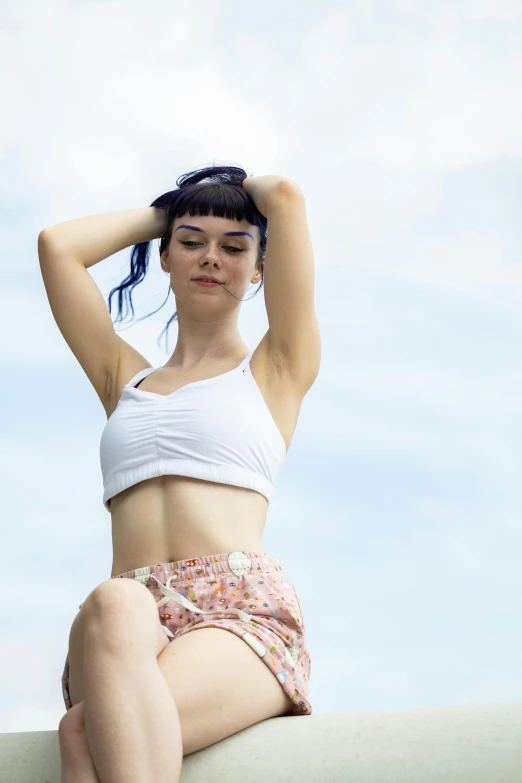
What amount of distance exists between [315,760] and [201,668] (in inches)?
11.1

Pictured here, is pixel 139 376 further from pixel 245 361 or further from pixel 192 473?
pixel 192 473

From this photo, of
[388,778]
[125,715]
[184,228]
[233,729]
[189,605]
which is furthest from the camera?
[184,228]

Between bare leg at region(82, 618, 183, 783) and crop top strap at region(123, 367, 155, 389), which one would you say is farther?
crop top strap at region(123, 367, 155, 389)

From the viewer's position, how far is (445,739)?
1901 mm

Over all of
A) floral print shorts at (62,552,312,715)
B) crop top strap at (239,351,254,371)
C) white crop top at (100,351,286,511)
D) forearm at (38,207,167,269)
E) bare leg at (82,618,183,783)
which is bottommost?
bare leg at (82,618,183,783)

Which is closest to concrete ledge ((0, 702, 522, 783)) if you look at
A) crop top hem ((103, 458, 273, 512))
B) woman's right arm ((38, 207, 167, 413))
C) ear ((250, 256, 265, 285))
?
crop top hem ((103, 458, 273, 512))

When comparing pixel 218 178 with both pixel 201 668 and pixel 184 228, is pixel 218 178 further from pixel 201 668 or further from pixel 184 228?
pixel 201 668

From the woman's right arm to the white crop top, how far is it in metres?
0.26

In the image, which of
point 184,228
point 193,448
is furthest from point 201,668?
point 184,228

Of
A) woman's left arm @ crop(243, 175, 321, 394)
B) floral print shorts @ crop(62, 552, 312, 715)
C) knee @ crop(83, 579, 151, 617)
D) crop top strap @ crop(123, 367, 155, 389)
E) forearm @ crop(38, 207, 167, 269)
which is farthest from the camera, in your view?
forearm @ crop(38, 207, 167, 269)

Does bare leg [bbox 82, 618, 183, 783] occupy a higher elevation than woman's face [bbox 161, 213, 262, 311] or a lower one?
lower

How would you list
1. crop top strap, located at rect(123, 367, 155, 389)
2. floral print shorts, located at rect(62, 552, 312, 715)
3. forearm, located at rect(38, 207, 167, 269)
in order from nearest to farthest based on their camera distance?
floral print shorts, located at rect(62, 552, 312, 715), crop top strap, located at rect(123, 367, 155, 389), forearm, located at rect(38, 207, 167, 269)

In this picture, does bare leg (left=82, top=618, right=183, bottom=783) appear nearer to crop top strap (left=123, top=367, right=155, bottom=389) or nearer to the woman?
the woman

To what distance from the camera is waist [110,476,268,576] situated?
224cm
